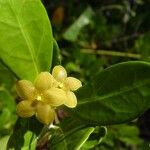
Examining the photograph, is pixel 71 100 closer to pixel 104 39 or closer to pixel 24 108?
pixel 24 108

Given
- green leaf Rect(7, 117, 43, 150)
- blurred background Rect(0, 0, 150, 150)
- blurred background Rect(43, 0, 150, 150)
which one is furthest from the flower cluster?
blurred background Rect(43, 0, 150, 150)

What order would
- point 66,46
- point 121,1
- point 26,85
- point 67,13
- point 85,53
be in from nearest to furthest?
point 26,85 → point 85,53 → point 66,46 → point 67,13 → point 121,1

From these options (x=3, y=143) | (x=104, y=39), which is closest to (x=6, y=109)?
(x=3, y=143)

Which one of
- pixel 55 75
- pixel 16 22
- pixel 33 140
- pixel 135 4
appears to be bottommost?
pixel 135 4

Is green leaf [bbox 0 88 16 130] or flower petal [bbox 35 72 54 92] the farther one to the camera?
green leaf [bbox 0 88 16 130]

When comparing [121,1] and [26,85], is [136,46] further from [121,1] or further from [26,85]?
[26,85]

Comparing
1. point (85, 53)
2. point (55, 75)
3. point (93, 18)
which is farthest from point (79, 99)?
point (93, 18)

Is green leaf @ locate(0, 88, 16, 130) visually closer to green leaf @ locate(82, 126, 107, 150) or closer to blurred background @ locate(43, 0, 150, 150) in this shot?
green leaf @ locate(82, 126, 107, 150)

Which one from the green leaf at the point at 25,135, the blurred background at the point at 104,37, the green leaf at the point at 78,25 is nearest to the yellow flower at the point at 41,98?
the green leaf at the point at 25,135
